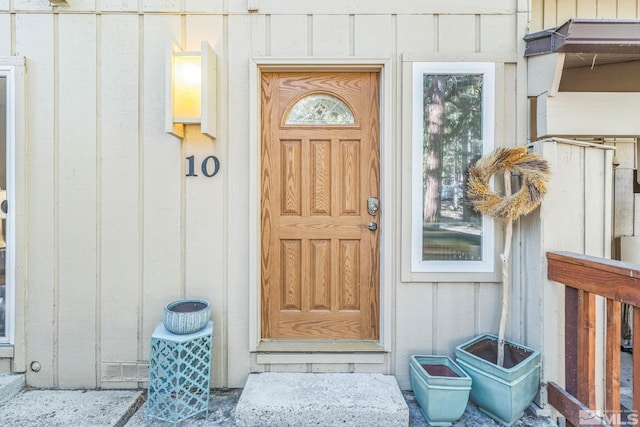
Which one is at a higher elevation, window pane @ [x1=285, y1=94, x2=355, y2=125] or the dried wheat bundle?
window pane @ [x1=285, y1=94, x2=355, y2=125]

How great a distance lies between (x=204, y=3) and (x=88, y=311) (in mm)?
2031

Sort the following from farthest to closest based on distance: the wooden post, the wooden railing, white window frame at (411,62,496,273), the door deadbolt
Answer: the door deadbolt, white window frame at (411,62,496,273), the wooden post, the wooden railing

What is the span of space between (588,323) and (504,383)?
51 cm

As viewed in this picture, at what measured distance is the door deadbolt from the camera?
2.16m

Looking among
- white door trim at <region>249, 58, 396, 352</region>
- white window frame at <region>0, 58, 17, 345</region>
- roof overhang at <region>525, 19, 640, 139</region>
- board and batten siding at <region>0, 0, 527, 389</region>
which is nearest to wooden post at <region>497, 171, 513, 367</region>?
board and batten siding at <region>0, 0, 527, 389</region>

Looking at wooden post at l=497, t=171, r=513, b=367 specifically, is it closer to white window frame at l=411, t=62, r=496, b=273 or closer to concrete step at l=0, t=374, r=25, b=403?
white window frame at l=411, t=62, r=496, b=273

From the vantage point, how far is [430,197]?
81.2 inches

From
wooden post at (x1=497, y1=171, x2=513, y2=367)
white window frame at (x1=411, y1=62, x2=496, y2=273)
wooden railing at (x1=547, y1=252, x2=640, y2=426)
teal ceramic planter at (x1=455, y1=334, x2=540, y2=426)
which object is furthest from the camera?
white window frame at (x1=411, y1=62, x2=496, y2=273)

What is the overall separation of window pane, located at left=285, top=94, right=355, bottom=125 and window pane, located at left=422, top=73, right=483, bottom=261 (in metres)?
0.50

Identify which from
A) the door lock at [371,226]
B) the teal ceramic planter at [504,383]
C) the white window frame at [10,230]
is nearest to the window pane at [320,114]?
the door lock at [371,226]

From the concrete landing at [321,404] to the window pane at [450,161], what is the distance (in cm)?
84

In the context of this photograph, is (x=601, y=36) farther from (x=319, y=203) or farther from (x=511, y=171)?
(x=319, y=203)

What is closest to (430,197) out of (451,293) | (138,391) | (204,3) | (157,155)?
(451,293)

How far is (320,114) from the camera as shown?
85.8 inches
